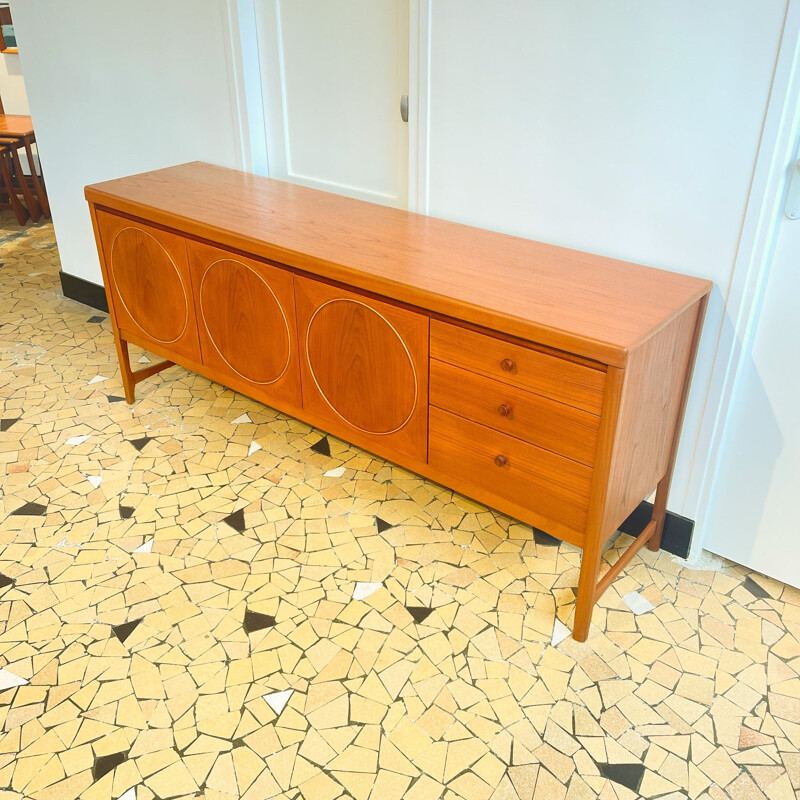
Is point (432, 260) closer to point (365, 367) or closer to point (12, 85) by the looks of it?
point (365, 367)

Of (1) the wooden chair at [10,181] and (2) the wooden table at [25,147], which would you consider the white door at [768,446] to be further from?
(1) the wooden chair at [10,181]

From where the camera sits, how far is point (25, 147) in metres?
4.90

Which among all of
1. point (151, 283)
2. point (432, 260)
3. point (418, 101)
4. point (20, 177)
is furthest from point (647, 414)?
point (20, 177)

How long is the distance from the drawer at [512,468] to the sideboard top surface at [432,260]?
0.30 metres

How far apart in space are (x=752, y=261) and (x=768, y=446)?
1.59 feet

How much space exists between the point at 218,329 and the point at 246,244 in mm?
377

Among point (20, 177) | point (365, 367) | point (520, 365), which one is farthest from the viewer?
point (20, 177)

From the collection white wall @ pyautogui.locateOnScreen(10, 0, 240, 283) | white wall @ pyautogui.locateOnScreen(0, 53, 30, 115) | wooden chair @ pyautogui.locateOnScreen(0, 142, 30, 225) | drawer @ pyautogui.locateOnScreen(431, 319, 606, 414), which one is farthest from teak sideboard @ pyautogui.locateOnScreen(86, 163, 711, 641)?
white wall @ pyautogui.locateOnScreen(0, 53, 30, 115)

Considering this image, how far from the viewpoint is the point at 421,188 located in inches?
97.1

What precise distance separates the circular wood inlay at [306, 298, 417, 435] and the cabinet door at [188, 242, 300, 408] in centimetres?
12

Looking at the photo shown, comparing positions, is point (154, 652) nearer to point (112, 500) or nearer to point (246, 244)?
point (112, 500)

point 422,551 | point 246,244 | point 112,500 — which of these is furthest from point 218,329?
point 422,551

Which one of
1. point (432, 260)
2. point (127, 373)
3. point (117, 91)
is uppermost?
point (117, 91)

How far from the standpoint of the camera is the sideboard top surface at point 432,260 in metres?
1.74
